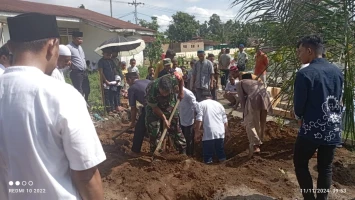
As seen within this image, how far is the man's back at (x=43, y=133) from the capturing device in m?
1.32

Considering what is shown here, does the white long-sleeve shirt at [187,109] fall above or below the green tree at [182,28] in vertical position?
below

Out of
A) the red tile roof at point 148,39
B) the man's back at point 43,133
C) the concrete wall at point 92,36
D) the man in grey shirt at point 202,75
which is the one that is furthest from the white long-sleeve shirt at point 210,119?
the red tile roof at point 148,39

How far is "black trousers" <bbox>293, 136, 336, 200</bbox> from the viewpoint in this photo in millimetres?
2963

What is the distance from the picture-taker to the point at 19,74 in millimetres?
1367

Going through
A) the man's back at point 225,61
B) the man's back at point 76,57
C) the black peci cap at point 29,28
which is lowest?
the man's back at point 225,61

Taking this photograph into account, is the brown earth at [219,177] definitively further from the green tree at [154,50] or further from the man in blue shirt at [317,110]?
the green tree at [154,50]

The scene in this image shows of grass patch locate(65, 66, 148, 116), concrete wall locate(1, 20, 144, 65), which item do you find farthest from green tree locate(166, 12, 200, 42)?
grass patch locate(65, 66, 148, 116)

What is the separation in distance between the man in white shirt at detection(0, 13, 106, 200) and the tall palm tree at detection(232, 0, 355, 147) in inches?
126

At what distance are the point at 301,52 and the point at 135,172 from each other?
2578 mm

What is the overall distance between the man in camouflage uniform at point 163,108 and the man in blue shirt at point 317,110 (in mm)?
1841

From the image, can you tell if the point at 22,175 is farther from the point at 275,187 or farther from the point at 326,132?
the point at 275,187

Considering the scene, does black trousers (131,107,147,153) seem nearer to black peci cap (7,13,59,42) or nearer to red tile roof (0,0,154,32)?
black peci cap (7,13,59,42)

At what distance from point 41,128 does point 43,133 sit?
0.08 feet

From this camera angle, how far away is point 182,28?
5953cm
